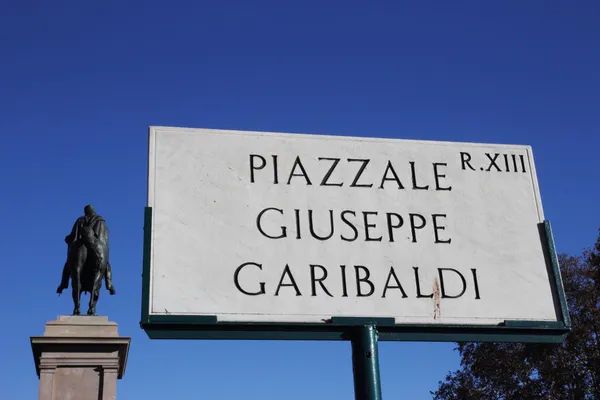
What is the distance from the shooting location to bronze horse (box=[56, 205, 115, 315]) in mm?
15766

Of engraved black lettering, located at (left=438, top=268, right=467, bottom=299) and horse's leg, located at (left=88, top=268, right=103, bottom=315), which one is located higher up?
horse's leg, located at (left=88, top=268, right=103, bottom=315)

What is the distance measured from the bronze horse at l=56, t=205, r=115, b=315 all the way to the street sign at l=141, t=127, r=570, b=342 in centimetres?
1216

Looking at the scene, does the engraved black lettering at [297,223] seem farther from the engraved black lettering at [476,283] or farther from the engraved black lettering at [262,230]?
the engraved black lettering at [476,283]

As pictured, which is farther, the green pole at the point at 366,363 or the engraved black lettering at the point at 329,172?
the engraved black lettering at the point at 329,172

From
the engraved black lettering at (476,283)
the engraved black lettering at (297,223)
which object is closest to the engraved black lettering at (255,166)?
the engraved black lettering at (297,223)

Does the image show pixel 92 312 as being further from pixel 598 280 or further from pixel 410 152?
pixel 598 280

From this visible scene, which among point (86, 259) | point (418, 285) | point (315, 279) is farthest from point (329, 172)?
point (86, 259)

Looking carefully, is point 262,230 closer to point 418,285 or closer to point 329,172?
point 329,172

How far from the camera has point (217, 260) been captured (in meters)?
4.02

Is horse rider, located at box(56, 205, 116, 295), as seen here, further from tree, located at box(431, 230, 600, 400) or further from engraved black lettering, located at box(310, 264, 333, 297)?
tree, located at box(431, 230, 600, 400)

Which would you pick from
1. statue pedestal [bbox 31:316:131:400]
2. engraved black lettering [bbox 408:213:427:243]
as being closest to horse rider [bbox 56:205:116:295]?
statue pedestal [bbox 31:316:131:400]

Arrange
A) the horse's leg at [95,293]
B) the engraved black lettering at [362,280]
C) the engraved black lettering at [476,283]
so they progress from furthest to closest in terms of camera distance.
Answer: the horse's leg at [95,293] → the engraved black lettering at [476,283] → the engraved black lettering at [362,280]

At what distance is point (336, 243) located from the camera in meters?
4.14

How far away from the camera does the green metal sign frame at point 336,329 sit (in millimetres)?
3861
